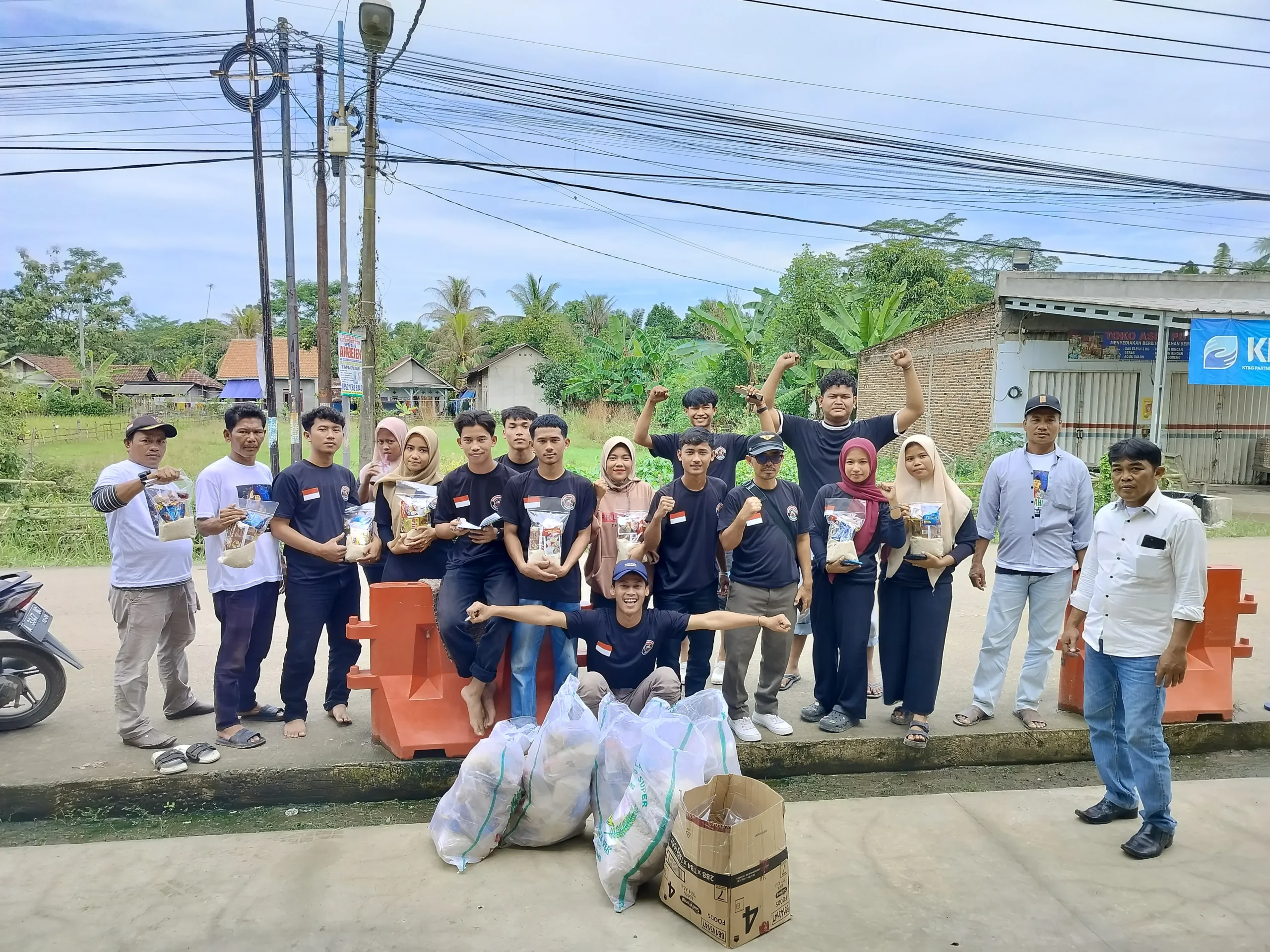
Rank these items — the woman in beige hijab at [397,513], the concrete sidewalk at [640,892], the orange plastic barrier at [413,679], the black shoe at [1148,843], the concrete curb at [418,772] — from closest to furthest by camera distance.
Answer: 1. the concrete sidewalk at [640,892]
2. the black shoe at [1148,843]
3. the concrete curb at [418,772]
4. the orange plastic barrier at [413,679]
5. the woman in beige hijab at [397,513]

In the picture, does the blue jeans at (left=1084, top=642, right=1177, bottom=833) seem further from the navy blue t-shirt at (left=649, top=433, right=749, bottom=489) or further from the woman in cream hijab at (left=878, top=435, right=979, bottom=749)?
the navy blue t-shirt at (left=649, top=433, right=749, bottom=489)

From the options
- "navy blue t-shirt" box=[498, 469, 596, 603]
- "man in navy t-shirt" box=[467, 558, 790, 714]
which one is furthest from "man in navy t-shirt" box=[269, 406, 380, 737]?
"man in navy t-shirt" box=[467, 558, 790, 714]

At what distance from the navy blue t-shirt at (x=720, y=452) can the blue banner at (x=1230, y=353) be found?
35.7 ft

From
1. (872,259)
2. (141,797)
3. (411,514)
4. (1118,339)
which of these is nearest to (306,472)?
(411,514)

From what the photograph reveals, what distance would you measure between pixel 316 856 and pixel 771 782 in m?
2.26

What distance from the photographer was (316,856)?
3.48 meters

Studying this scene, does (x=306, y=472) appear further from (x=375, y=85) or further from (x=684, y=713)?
(x=375, y=85)

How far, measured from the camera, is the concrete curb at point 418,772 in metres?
3.89

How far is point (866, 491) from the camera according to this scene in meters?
4.44

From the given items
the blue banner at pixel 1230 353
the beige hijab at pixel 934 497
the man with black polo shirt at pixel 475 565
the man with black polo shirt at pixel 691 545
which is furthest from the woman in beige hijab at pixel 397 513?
the blue banner at pixel 1230 353

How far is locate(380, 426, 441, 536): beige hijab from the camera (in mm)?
4426

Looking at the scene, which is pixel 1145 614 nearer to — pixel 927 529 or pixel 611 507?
pixel 927 529

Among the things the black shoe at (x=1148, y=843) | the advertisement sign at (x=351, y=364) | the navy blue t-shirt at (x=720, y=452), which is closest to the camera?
the black shoe at (x=1148, y=843)

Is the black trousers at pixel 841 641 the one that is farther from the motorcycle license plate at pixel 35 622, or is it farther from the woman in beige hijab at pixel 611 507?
the motorcycle license plate at pixel 35 622
